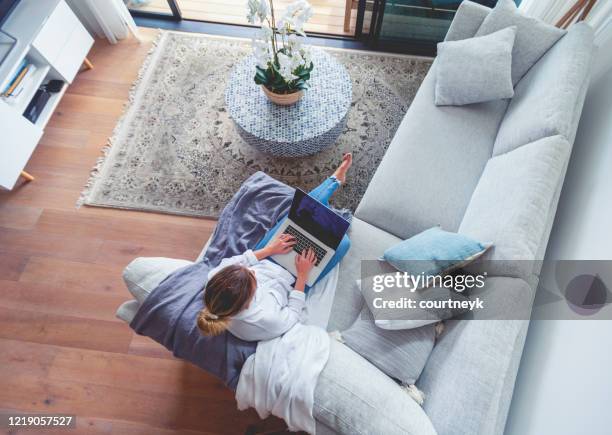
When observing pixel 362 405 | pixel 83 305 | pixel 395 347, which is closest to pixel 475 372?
pixel 395 347

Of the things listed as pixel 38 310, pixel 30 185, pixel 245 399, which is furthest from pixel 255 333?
pixel 30 185

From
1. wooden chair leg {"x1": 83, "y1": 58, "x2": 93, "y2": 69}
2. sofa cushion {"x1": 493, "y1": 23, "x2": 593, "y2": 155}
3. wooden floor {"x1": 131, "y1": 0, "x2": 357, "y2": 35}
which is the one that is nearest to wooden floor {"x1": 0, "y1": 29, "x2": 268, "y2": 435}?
wooden chair leg {"x1": 83, "y1": 58, "x2": 93, "y2": 69}

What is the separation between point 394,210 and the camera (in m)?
1.70

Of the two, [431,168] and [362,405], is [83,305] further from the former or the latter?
[431,168]

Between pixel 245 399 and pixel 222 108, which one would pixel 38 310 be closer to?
pixel 245 399

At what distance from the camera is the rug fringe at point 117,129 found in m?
2.30

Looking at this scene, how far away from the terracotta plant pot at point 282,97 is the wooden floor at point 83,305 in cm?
81

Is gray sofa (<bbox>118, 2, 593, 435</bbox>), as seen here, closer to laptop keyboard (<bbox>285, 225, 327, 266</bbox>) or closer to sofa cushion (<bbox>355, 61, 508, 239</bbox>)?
sofa cushion (<bbox>355, 61, 508, 239</bbox>)

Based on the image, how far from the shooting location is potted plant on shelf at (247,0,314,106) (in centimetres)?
162

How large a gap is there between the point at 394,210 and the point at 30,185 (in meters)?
2.26

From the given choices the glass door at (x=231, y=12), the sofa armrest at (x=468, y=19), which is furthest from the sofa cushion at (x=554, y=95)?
the glass door at (x=231, y=12)

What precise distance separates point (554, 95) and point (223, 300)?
1598 millimetres

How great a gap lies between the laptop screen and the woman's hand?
0.26ft

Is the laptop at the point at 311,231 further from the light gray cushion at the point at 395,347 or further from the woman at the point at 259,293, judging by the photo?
the light gray cushion at the point at 395,347
